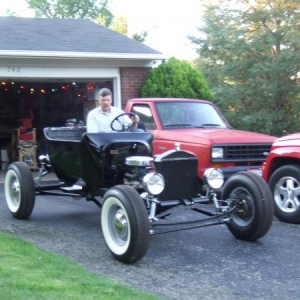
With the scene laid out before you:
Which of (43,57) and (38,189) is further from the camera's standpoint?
(43,57)

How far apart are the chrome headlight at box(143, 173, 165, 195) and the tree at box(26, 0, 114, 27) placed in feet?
149

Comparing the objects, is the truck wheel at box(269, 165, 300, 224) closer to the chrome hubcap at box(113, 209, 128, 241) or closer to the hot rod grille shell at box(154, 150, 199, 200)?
the hot rod grille shell at box(154, 150, 199, 200)

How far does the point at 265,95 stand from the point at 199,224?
14.7m

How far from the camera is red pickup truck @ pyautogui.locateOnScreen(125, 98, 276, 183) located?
925 centimetres

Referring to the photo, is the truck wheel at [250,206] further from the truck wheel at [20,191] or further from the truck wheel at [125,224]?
the truck wheel at [20,191]

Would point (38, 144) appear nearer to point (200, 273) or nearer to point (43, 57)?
point (43, 57)

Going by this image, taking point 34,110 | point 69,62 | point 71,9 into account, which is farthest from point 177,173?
point 71,9

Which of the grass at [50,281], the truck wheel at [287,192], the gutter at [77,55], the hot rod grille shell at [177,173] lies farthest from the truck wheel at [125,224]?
the gutter at [77,55]

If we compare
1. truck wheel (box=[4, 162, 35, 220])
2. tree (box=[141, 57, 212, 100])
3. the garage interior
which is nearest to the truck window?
truck wheel (box=[4, 162, 35, 220])

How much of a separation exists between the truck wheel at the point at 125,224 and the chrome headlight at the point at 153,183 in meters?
0.23

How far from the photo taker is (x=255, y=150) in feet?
31.7

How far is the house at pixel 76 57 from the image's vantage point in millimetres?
13359

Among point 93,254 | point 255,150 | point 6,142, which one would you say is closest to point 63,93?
point 6,142

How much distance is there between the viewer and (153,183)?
6098mm
